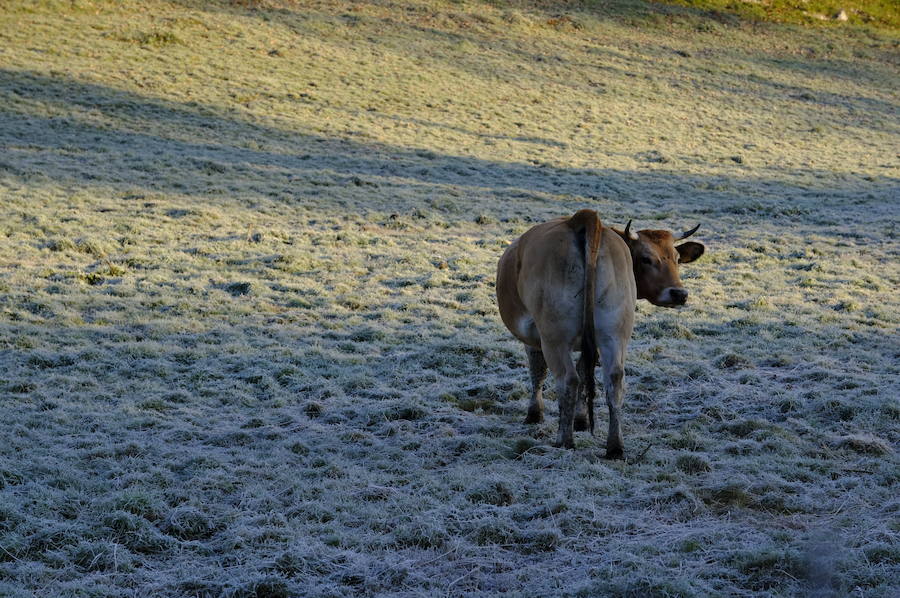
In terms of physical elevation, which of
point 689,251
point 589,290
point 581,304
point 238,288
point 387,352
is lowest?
point 238,288

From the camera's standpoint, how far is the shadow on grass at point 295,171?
21062mm

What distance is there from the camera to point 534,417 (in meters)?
8.08

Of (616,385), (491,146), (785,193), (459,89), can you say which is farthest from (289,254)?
(459,89)

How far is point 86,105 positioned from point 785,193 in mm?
21980

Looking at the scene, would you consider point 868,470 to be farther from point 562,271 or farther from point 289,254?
point 289,254

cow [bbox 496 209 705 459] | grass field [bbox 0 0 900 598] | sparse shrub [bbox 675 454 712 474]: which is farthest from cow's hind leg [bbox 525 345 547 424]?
sparse shrub [bbox 675 454 712 474]

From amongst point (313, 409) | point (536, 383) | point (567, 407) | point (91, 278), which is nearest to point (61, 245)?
point (91, 278)

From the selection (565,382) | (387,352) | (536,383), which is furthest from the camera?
(387,352)

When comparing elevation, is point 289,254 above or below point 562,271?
below

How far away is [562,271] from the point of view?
694 cm

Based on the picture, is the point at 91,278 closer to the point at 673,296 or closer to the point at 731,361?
the point at 673,296

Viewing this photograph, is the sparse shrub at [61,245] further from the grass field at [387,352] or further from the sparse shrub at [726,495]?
the sparse shrub at [726,495]

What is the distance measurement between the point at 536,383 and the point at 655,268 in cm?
156

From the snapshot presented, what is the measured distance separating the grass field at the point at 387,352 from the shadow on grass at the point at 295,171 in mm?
143
